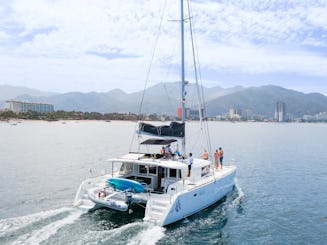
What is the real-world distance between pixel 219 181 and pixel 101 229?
7.41 meters

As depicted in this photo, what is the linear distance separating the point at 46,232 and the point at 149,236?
4011 millimetres

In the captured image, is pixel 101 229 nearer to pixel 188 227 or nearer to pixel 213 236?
pixel 188 227

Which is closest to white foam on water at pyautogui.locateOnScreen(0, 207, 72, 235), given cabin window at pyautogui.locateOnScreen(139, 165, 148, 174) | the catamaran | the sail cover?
the catamaran

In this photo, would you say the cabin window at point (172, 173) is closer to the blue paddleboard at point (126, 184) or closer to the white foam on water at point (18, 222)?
the blue paddleboard at point (126, 184)

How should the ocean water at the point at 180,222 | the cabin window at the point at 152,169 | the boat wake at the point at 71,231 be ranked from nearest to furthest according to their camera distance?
the boat wake at the point at 71,231 < the ocean water at the point at 180,222 < the cabin window at the point at 152,169

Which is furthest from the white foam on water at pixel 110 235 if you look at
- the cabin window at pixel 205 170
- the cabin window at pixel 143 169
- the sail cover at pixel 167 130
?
the sail cover at pixel 167 130

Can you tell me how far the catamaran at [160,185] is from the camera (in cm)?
1455

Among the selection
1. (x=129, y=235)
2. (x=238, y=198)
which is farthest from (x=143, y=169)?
(x=238, y=198)

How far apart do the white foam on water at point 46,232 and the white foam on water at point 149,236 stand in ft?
10.4

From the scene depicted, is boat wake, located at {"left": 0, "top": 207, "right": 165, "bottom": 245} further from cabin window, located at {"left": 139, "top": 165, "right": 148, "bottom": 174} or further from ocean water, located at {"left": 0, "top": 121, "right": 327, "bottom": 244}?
cabin window, located at {"left": 139, "top": 165, "right": 148, "bottom": 174}

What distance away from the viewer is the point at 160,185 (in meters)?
17.1

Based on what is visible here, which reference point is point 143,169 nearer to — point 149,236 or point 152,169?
point 152,169

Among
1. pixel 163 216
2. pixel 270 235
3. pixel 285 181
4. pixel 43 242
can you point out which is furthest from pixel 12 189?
pixel 285 181

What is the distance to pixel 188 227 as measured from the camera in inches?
594
